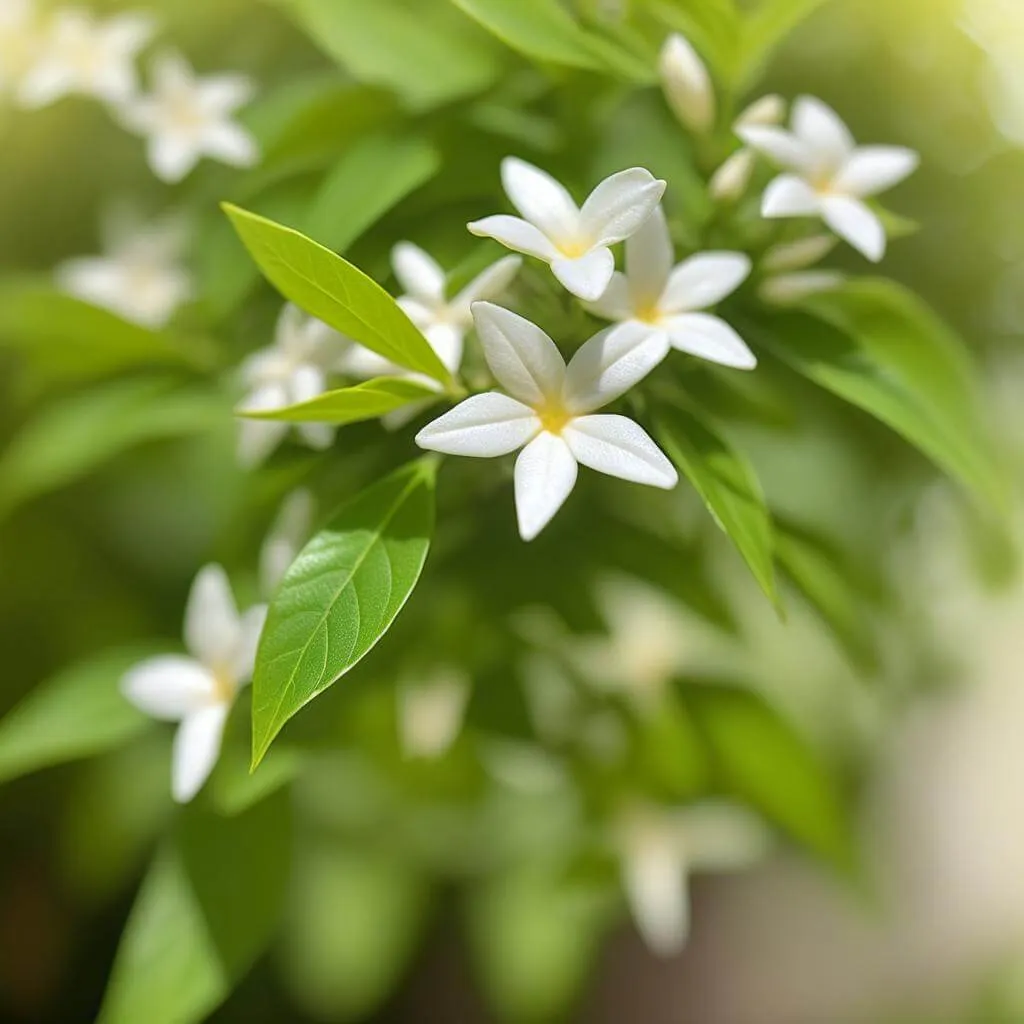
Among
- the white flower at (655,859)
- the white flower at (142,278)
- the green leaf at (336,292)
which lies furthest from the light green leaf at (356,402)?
the white flower at (655,859)

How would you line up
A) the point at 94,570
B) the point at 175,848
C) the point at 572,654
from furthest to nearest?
the point at 94,570, the point at 572,654, the point at 175,848

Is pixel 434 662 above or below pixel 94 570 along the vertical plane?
above

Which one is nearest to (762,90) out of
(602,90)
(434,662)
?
(602,90)

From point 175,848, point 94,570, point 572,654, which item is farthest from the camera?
point 94,570

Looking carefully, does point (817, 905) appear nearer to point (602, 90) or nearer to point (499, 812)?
point (499, 812)

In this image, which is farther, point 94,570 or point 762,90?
point 94,570
